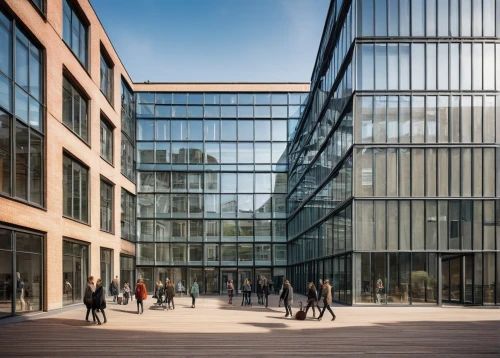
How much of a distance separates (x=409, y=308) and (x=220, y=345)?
16205 millimetres

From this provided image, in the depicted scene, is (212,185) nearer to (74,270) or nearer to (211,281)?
(211,281)

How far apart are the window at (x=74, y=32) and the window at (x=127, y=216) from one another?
16.1 m

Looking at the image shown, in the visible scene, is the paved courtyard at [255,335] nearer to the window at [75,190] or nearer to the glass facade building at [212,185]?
the window at [75,190]

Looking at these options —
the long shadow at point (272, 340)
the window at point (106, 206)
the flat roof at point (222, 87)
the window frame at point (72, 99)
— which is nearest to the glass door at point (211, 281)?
the window at point (106, 206)

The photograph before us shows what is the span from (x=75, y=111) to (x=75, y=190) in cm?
469

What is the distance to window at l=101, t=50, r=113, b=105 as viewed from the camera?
3888 centimetres

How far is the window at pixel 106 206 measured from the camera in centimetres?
3789

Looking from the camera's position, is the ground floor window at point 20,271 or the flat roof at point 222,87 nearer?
the ground floor window at point 20,271

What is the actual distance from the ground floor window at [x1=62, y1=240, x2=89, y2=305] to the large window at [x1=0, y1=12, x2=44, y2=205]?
17.5 feet

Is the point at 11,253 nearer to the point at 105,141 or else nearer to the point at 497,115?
the point at 105,141

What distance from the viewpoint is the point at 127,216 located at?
48094 millimetres

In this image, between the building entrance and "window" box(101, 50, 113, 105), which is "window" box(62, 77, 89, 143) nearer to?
"window" box(101, 50, 113, 105)

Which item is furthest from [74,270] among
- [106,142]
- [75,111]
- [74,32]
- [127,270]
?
[127,270]

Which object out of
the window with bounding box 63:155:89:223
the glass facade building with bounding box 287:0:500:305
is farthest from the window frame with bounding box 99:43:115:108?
the glass facade building with bounding box 287:0:500:305
